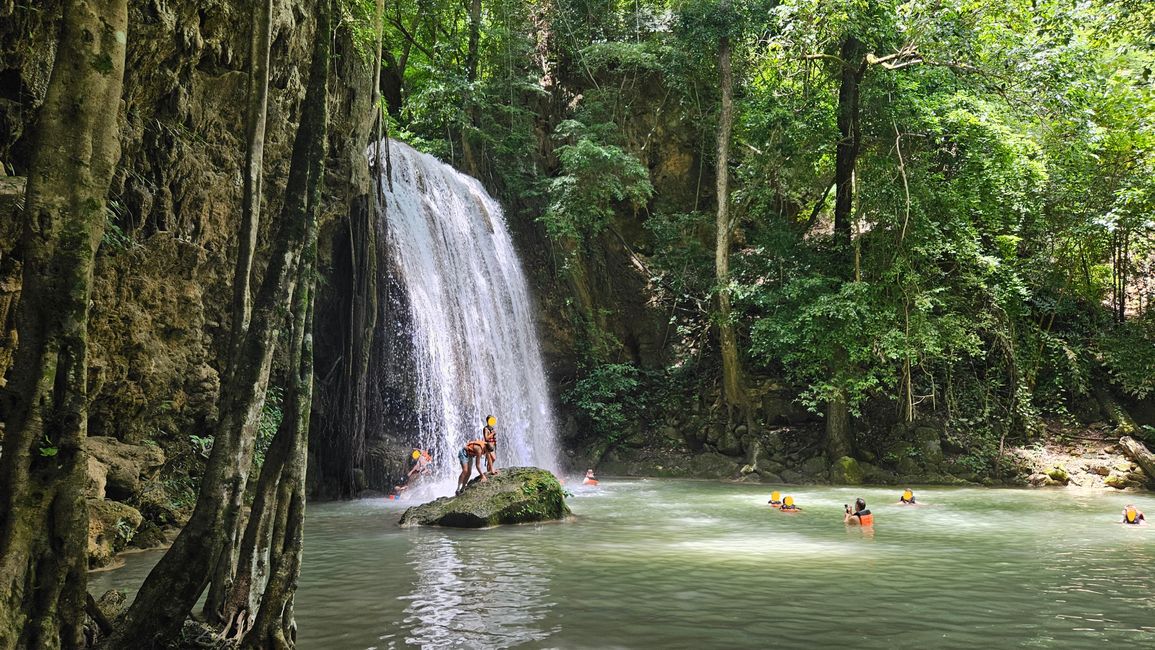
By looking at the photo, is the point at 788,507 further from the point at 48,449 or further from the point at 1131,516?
the point at 48,449

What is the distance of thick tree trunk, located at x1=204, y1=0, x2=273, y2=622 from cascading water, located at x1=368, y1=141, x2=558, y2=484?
8750 millimetres

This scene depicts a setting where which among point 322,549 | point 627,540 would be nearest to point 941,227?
point 627,540

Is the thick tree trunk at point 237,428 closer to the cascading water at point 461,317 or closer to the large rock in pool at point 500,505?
the large rock in pool at point 500,505

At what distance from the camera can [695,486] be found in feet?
54.9

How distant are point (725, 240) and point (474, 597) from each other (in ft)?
43.7

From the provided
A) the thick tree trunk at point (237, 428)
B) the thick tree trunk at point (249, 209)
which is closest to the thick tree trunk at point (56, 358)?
the thick tree trunk at point (237, 428)

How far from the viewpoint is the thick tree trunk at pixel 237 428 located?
3891 mm

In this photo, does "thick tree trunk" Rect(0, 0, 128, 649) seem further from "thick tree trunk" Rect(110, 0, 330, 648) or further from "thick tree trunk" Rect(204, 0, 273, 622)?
"thick tree trunk" Rect(204, 0, 273, 622)

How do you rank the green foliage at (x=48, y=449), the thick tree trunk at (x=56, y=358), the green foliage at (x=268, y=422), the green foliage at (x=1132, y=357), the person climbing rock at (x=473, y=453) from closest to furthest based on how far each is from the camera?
the thick tree trunk at (x=56, y=358)
the green foliage at (x=48, y=449)
the green foliage at (x=268, y=422)
the person climbing rock at (x=473, y=453)
the green foliage at (x=1132, y=357)

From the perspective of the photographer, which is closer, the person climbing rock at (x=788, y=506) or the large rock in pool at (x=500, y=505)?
the large rock in pool at (x=500, y=505)

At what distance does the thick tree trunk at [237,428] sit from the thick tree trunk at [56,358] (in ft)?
1.15

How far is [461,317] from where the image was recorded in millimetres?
16406

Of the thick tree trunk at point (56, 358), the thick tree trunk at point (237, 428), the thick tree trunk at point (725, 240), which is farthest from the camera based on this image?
the thick tree trunk at point (725, 240)

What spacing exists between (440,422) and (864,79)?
11618mm
